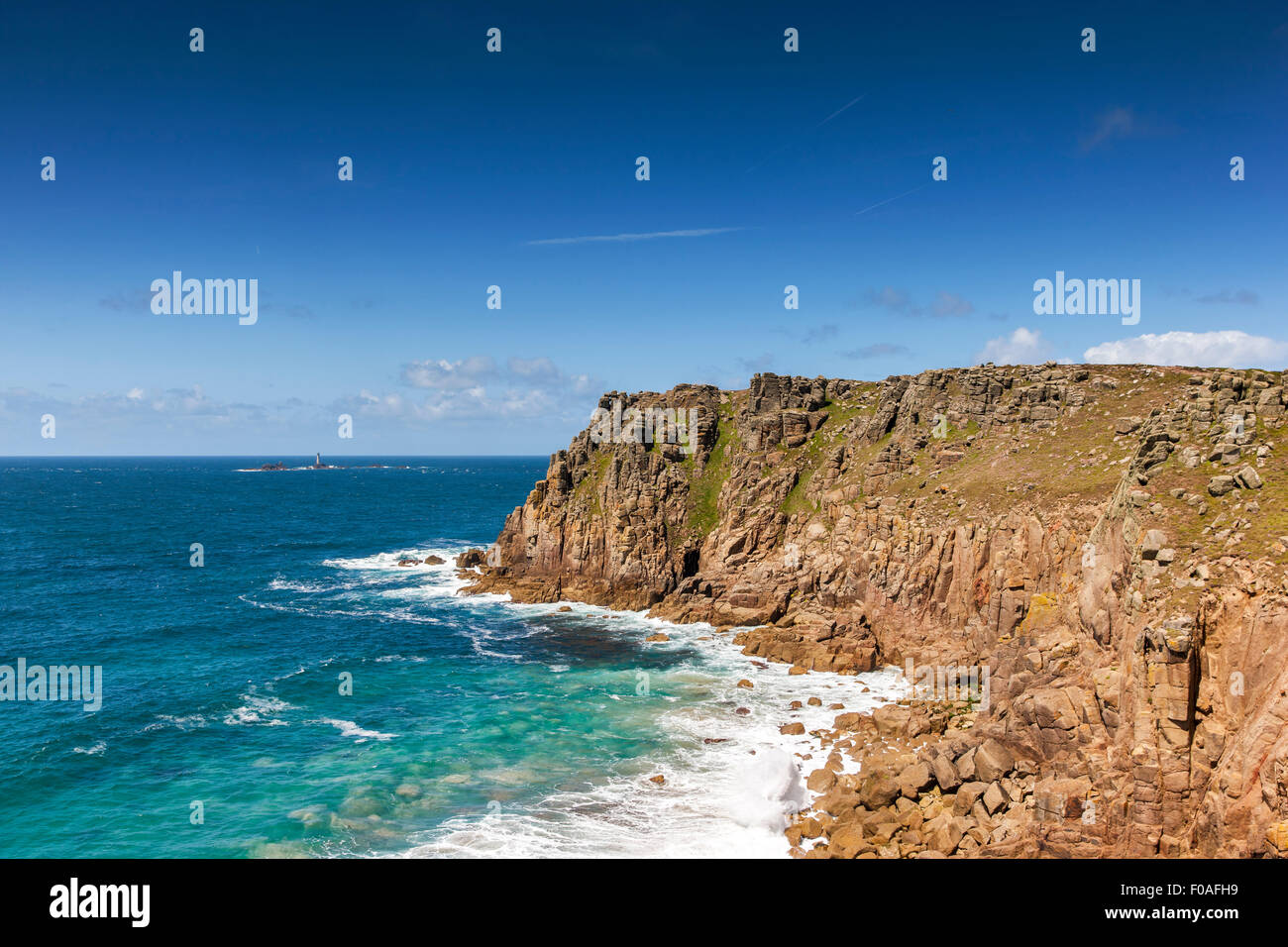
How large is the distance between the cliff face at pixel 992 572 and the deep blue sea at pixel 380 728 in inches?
237

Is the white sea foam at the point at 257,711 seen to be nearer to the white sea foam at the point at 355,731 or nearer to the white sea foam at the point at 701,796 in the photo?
the white sea foam at the point at 355,731

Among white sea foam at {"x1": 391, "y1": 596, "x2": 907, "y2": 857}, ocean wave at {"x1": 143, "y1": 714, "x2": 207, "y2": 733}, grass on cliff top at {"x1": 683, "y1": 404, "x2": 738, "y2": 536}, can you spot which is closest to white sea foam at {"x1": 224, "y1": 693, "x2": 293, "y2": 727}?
ocean wave at {"x1": 143, "y1": 714, "x2": 207, "y2": 733}

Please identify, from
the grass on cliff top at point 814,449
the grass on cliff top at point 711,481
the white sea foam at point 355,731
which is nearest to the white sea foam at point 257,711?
the white sea foam at point 355,731

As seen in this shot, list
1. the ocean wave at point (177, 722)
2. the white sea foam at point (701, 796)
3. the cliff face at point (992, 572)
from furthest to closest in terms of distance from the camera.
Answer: the ocean wave at point (177, 722), the white sea foam at point (701, 796), the cliff face at point (992, 572)

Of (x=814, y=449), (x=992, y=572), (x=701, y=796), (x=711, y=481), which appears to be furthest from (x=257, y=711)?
(x=814, y=449)

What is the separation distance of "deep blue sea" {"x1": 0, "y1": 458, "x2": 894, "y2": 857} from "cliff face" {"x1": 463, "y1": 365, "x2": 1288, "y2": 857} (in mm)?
6028

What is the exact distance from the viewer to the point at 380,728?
5062cm

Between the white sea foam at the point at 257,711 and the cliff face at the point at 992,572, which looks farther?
the white sea foam at the point at 257,711

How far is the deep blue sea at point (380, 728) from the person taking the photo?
3678 cm

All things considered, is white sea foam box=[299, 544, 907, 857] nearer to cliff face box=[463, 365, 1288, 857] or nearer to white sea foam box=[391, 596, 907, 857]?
white sea foam box=[391, 596, 907, 857]

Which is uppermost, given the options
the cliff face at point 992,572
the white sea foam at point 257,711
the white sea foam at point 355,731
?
the cliff face at point 992,572

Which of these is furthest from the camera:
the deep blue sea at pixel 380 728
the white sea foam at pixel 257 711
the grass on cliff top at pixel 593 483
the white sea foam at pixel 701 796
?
the grass on cliff top at pixel 593 483

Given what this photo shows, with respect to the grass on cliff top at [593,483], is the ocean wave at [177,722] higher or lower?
lower
